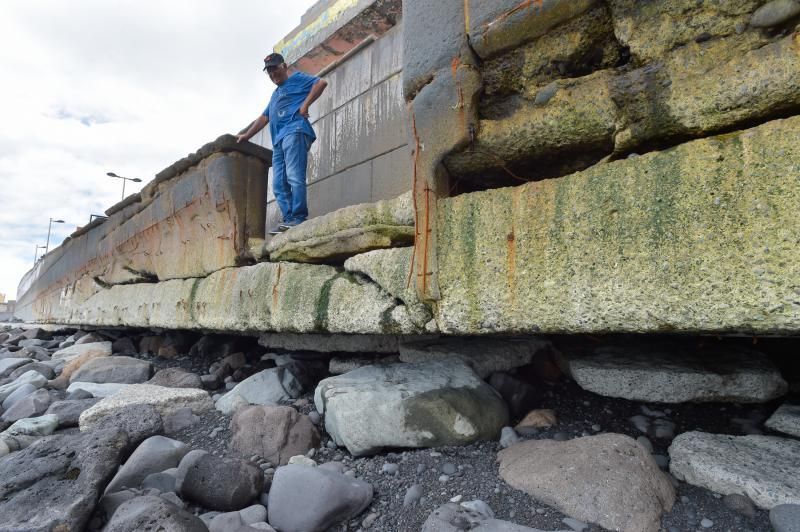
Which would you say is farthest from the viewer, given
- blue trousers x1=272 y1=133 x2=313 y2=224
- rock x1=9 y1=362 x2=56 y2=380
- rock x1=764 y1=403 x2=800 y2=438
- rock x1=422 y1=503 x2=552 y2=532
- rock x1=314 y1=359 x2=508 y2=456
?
rock x1=9 y1=362 x2=56 y2=380

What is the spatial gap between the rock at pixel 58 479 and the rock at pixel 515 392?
4.90ft

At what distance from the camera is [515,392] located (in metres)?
1.93

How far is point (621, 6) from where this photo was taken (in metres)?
1.38

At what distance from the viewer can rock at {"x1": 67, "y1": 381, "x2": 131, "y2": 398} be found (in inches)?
112

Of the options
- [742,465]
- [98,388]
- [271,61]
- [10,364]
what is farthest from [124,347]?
[742,465]

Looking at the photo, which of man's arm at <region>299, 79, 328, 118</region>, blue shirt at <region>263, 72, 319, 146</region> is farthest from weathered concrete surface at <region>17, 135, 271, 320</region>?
man's arm at <region>299, 79, 328, 118</region>

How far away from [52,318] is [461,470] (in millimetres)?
8581

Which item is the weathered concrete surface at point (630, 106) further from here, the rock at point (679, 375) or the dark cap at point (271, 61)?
the dark cap at point (271, 61)

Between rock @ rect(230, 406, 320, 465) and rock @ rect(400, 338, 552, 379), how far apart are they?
59 centimetres

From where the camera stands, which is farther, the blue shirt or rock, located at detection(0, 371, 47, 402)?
the blue shirt

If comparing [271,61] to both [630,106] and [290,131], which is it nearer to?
[290,131]

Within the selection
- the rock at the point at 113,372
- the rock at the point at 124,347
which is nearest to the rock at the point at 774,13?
the rock at the point at 113,372

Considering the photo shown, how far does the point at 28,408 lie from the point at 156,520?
1.99 m

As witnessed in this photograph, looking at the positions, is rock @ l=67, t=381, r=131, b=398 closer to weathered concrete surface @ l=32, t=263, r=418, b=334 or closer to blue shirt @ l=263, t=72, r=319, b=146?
weathered concrete surface @ l=32, t=263, r=418, b=334
